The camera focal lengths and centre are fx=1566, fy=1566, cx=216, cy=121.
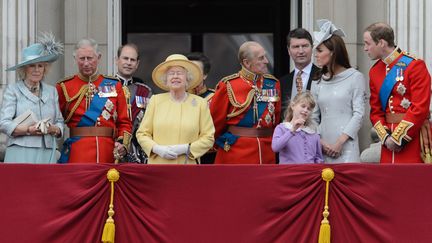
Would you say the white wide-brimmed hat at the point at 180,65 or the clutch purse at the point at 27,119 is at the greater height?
the white wide-brimmed hat at the point at 180,65

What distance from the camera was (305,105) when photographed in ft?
41.3

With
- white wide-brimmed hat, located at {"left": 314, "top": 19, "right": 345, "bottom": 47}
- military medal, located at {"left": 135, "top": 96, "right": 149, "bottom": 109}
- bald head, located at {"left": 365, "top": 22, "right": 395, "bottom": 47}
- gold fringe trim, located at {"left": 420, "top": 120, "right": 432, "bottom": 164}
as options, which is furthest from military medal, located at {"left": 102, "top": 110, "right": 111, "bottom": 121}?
gold fringe trim, located at {"left": 420, "top": 120, "right": 432, "bottom": 164}

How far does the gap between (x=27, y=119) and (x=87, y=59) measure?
0.79 metres

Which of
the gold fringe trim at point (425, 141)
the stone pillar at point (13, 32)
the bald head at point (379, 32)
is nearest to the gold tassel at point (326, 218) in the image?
the gold fringe trim at point (425, 141)

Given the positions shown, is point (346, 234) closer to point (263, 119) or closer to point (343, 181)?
point (343, 181)

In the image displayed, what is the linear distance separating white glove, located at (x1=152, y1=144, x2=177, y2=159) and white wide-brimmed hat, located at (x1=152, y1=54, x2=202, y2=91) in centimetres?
63

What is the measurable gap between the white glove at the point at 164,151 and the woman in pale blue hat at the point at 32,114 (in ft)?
3.15

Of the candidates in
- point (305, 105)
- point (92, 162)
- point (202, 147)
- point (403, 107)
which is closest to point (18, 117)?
point (92, 162)

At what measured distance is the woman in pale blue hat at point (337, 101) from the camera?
12836 mm

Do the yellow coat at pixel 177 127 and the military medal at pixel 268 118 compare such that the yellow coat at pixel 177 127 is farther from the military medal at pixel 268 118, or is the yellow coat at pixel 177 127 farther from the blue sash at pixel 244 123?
the military medal at pixel 268 118

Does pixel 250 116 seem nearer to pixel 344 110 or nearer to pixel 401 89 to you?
pixel 344 110

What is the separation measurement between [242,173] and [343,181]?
2.58 feet

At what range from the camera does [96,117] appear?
1330 cm

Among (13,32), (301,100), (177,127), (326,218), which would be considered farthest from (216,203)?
(13,32)
